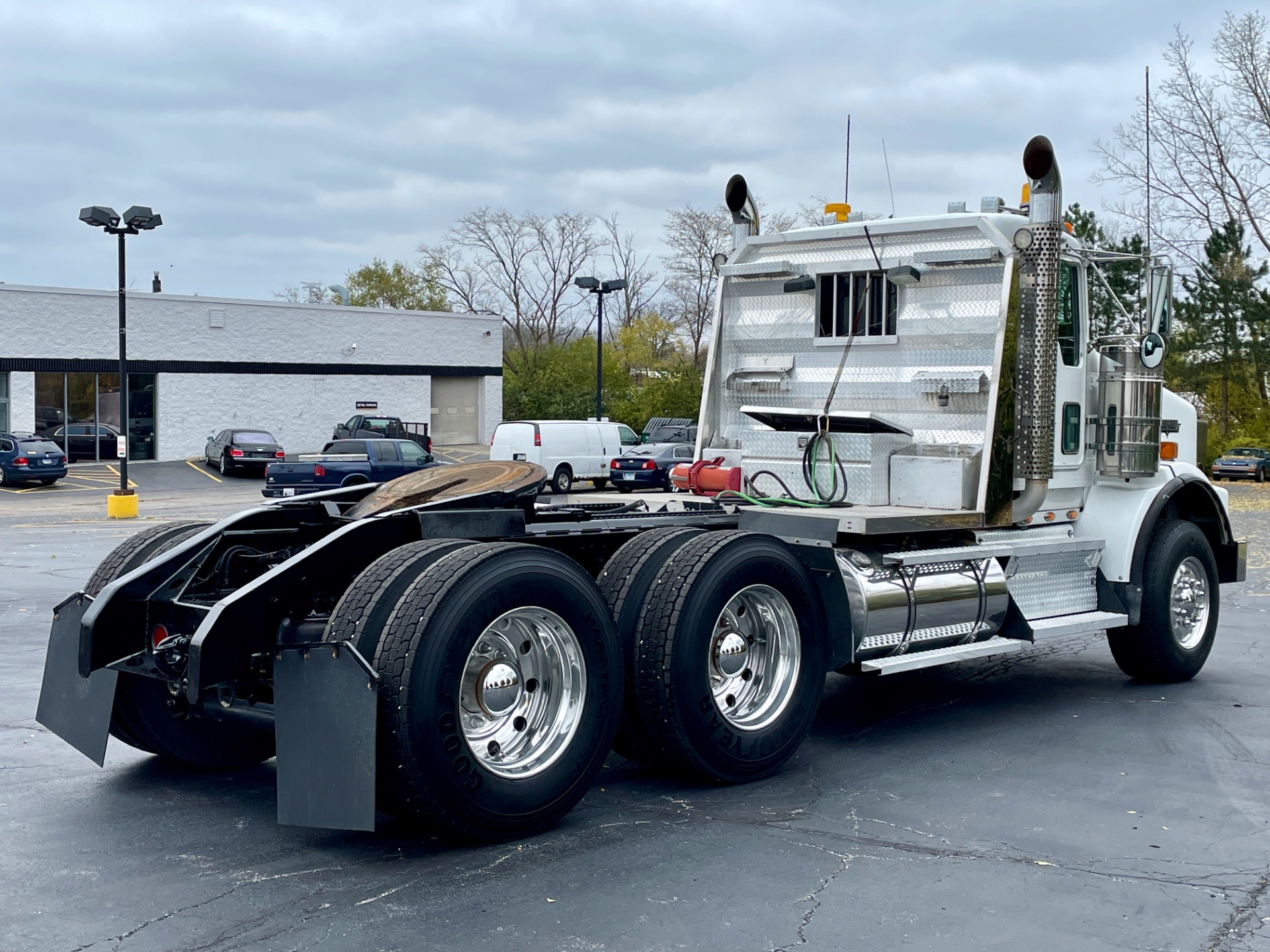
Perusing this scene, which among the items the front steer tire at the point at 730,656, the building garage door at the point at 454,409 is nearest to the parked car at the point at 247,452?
the building garage door at the point at 454,409

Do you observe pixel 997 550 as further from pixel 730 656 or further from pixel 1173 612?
pixel 730 656

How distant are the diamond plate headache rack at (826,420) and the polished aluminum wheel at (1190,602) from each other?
240cm

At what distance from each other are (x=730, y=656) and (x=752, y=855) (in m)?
1.30

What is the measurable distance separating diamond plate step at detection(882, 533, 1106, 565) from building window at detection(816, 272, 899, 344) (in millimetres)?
1544

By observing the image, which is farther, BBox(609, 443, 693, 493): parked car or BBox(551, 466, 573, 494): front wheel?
BBox(609, 443, 693, 493): parked car

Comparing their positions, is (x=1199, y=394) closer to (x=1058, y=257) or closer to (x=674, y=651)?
(x=1058, y=257)

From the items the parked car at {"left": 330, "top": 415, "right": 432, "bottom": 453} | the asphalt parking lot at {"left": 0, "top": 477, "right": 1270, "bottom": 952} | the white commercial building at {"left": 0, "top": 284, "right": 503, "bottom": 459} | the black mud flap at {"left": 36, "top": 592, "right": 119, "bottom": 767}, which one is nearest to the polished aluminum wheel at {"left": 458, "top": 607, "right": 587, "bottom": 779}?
the asphalt parking lot at {"left": 0, "top": 477, "right": 1270, "bottom": 952}

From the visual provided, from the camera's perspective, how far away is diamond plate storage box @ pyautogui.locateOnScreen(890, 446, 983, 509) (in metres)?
7.88

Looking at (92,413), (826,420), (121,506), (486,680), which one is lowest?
(121,506)

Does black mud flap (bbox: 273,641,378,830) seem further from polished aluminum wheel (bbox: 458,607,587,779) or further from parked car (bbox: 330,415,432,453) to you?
parked car (bbox: 330,415,432,453)

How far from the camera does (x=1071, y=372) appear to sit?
8.41 m

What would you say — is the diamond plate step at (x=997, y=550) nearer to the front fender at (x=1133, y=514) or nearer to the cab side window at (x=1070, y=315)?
the front fender at (x=1133, y=514)

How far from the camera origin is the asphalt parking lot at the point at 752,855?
4379 mm

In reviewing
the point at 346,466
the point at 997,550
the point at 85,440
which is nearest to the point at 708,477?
the point at 997,550
